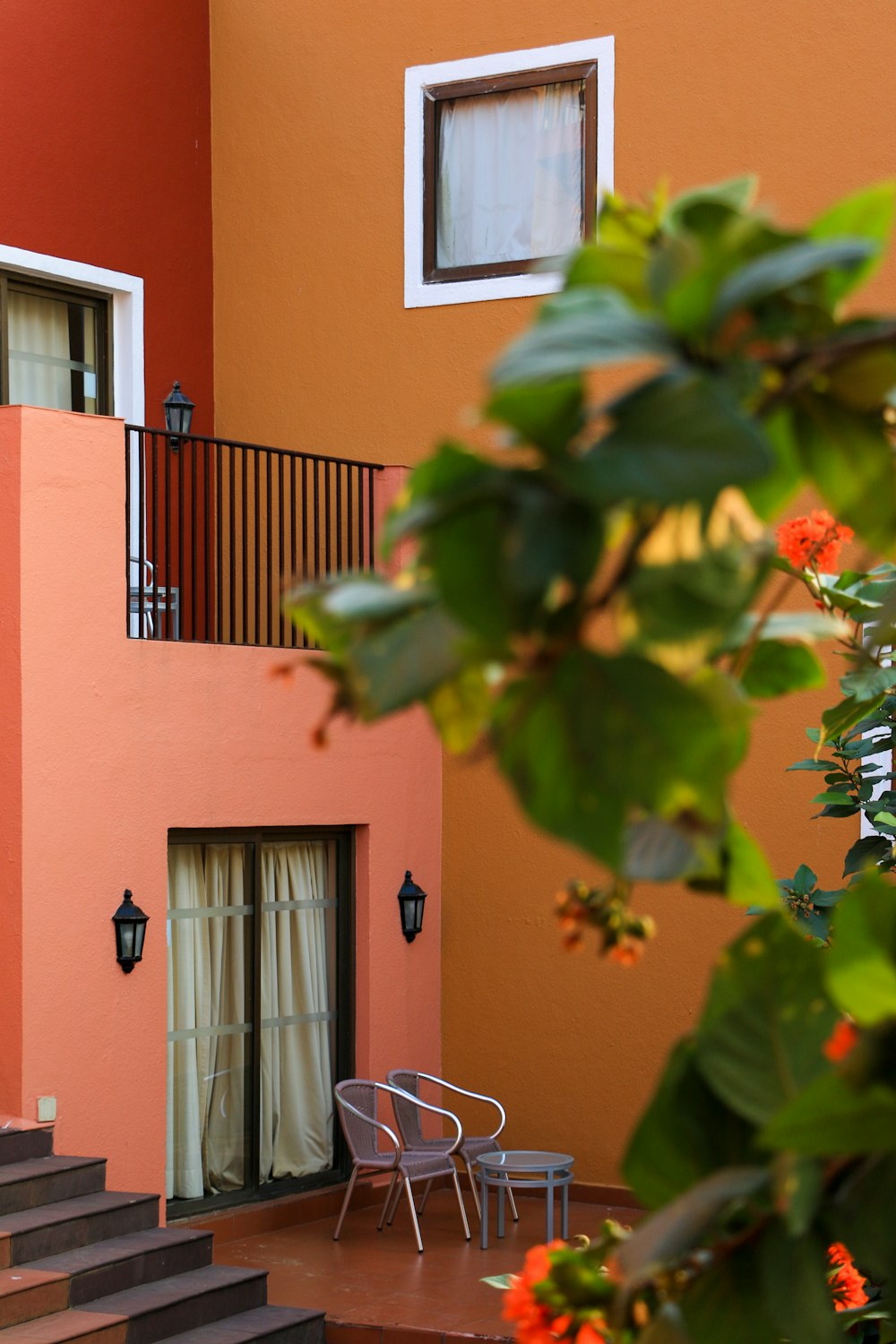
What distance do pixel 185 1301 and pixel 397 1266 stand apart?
1.46m

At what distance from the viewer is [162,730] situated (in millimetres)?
8211

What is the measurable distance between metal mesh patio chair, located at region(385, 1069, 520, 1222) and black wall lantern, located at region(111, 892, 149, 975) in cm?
165

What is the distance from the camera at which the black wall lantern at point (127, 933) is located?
7.84m

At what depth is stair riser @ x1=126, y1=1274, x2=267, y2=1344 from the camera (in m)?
6.65

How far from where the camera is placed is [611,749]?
60 cm

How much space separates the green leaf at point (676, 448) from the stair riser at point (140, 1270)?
22.1ft

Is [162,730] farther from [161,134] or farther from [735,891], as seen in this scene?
[735,891]

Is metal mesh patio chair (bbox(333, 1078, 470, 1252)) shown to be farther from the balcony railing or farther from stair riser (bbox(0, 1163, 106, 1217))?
the balcony railing

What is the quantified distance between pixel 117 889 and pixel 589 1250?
7298 millimetres

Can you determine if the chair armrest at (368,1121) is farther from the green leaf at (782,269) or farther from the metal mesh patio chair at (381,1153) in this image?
the green leaf at (782,269)

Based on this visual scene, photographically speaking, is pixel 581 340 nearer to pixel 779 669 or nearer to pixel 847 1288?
pixel 779 669

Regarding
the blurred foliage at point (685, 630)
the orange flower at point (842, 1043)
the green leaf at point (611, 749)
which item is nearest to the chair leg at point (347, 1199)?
the blurred foliage at point (685, 630)

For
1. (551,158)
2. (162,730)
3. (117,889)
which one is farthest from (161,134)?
(117,889)

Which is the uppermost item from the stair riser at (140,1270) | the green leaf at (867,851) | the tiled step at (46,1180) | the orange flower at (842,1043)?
A: the orange flower at (842,1043)
